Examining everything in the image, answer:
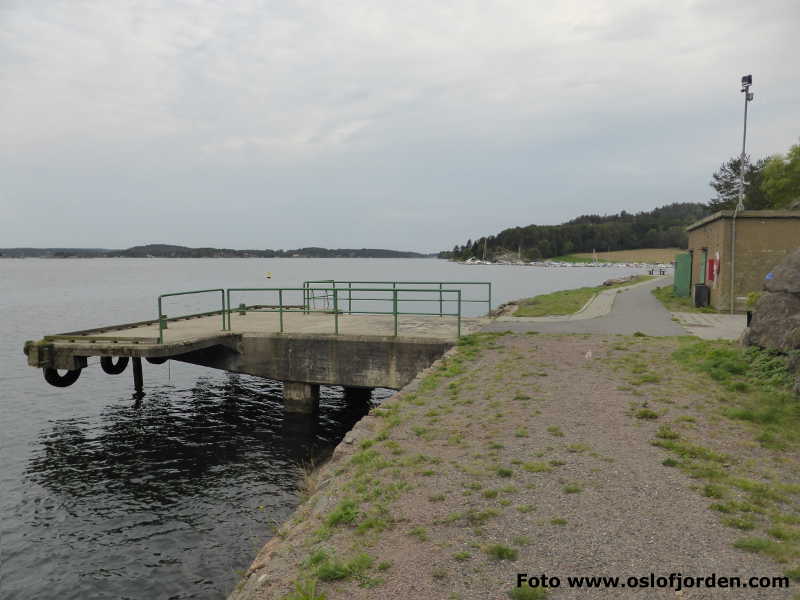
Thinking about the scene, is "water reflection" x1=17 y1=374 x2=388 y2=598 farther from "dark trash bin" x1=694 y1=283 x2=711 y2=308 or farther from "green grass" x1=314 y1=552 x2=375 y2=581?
"dark trash bin" x1=694 y1=283 x2=711 y2=308

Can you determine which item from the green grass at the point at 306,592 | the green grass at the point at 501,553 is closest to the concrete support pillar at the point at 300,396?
the green grass at the point at 306,592

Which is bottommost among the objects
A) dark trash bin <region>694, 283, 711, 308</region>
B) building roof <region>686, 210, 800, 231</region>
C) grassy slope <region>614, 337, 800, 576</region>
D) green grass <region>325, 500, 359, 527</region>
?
green grass <region>325, 500, 359, 527</region>

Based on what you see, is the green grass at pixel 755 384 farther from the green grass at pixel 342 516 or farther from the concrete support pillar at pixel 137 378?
the concrete support pillar at pixel 137 378

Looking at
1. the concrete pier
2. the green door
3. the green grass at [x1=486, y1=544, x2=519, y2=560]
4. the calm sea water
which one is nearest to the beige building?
the green door

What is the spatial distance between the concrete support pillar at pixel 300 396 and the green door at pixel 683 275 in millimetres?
17909

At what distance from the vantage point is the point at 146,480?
1132cm

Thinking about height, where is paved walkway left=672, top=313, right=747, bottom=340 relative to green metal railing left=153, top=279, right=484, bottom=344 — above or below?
below

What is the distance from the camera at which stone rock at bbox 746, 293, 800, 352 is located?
9305 millimetres

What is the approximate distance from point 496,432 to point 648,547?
10.4ft

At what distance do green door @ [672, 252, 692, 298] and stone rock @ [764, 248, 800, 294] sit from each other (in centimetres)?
1479

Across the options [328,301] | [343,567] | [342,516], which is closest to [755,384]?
[342,516]

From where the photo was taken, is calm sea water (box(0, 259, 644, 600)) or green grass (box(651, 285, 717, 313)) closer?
calm sea water (box(0, 259, 644, 600))

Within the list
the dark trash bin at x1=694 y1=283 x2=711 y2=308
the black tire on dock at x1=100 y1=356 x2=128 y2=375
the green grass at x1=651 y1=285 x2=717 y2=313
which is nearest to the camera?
the black tire on dock at x1=100 y1=356 x2=128 y2=375

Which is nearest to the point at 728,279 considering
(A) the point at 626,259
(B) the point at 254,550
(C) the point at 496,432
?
(C) the point at 496,432
